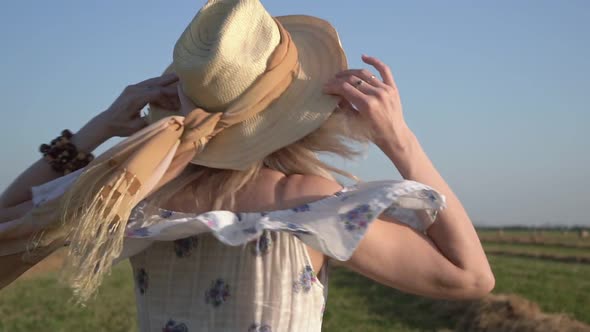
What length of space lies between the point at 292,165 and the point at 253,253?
25 centimetres

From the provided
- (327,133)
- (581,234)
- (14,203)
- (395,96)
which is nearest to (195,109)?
(327,133)

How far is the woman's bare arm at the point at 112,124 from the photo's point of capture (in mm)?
2637

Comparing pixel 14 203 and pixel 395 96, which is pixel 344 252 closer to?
pixel 395 96

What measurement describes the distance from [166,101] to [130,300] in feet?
39.6

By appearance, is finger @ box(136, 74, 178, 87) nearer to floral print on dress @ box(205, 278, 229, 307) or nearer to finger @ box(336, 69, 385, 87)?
finger @ box(336, 69, 385, 87)

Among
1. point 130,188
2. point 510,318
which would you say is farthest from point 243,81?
point 510,318

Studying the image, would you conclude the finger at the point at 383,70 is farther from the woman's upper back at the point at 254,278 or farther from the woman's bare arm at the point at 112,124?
the woman's bare arm at the point at 112,124

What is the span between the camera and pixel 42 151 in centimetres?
272

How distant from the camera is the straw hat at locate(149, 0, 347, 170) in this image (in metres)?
2.24

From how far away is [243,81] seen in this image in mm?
2281

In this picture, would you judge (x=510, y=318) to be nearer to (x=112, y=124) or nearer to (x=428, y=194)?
(x=112, y=124)

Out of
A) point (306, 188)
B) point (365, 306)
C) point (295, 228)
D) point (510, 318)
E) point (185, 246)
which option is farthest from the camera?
point (365, 306)

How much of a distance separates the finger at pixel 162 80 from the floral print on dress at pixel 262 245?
0.75m

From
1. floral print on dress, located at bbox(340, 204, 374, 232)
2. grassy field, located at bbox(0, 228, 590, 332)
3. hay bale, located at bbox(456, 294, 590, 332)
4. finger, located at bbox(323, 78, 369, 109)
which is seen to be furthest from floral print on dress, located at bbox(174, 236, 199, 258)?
grassy field, located at bbox(0, 228, 590, 332)
